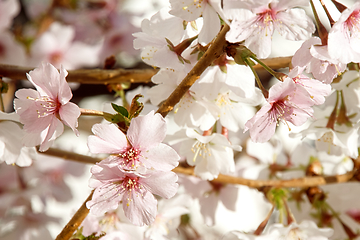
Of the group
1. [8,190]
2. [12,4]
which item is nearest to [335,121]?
[12,4]

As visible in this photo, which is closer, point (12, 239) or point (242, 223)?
point (12, 239)

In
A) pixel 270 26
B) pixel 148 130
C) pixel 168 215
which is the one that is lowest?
pixel 168 215

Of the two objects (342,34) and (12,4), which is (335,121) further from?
(12,4)

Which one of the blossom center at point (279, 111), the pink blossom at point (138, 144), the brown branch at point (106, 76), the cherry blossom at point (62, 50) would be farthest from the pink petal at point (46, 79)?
the cherry blossom at point (62, 50)

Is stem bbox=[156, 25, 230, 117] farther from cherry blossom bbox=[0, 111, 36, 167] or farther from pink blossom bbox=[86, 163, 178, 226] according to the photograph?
cherry blossom bbox=[0, 111, 36, 167]

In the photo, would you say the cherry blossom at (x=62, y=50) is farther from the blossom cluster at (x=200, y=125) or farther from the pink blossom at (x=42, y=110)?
the pink blossom at (x=42, y=110)

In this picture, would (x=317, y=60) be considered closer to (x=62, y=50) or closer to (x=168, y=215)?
(x=168, y=215)

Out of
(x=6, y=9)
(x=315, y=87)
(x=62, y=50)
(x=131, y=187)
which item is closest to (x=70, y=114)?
(x=131, y=187)
